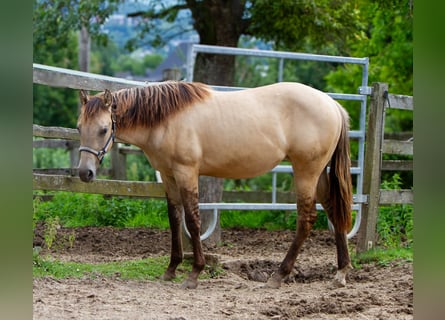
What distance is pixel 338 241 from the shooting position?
5.24 m

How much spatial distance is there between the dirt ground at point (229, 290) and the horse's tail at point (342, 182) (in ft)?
1.60

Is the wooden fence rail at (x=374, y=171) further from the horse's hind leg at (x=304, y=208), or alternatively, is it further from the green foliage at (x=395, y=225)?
the horse's hind leg at (x=304, y=208)

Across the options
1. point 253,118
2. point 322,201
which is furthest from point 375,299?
point 253,118

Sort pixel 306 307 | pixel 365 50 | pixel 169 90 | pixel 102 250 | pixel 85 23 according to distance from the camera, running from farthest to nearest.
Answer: pixel 365 50, pixel 85 23, pixel 102 250, pixel 169 90, pixel 306 307

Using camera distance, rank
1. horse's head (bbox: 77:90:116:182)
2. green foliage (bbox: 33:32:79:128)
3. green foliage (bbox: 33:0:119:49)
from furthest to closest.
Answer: green foliage (bbox: 33:32:79:128) < green foliage (bbox: 33:0:119:49) < horse's head (bbox: 77:90:116:182)

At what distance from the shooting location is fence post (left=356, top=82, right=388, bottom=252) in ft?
19.9

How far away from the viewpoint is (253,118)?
493 cm

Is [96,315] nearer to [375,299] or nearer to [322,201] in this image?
[375,299]

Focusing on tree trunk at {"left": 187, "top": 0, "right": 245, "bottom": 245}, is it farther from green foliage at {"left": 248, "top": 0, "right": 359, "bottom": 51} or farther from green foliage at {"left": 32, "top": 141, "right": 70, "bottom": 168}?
green foliage at {"left": 32, "top": 141, "right": 70, "bottom": 168}

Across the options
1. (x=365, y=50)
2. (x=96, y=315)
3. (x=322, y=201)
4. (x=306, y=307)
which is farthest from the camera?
(x=365, y=50)

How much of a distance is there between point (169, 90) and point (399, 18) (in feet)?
19.2

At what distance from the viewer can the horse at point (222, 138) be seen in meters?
4.72

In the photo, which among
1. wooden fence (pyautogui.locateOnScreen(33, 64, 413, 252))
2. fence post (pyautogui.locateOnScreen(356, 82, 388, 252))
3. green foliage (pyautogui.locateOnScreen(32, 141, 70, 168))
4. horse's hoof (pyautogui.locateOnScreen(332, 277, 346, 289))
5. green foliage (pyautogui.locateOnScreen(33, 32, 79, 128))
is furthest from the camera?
green foliage (pyautogui.locateOnScreen(33, 32, 79, 128))

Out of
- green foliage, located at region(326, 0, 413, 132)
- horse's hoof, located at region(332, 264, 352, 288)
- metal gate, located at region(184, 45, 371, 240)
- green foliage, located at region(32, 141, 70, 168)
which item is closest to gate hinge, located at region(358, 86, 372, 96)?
metal gate, located at region(184, 45, 371, 240)
